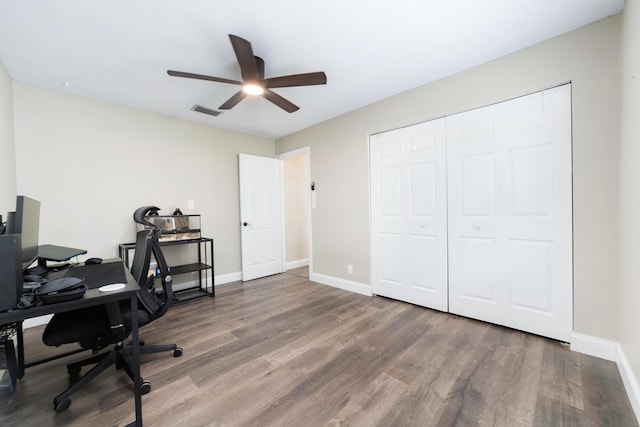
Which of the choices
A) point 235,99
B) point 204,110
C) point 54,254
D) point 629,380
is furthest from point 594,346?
point 204,110

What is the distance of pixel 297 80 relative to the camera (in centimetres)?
208

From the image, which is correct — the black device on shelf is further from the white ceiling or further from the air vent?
the air vent

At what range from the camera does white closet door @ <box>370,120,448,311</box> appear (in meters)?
2.69

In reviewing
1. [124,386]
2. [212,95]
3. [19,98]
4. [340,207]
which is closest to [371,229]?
[340,207]

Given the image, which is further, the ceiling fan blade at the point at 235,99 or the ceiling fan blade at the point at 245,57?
the ceiling fan blade at the point at 235,99

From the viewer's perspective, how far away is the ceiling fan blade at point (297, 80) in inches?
79.1

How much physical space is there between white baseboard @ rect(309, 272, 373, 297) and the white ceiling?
7.98 feet

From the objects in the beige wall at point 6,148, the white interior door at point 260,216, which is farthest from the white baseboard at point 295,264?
the beige wall at point 6,148

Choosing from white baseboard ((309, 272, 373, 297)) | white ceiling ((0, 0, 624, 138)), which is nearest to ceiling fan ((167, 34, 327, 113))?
white ceiling ((0, 0, 624, 138))

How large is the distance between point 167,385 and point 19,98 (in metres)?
3.11

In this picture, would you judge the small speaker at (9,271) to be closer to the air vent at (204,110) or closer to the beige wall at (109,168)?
the beige wall at (109,168)

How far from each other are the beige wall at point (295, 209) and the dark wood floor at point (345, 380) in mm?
2450

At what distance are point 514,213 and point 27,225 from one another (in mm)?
3462

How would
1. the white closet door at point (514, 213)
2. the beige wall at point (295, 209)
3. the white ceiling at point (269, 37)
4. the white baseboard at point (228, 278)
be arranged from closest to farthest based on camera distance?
the white ceiling at point (269, 37)
the white closet door at point (514, 213)
the white baseboard at point (228, 278)
the beige wall at point (295, 209)
